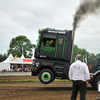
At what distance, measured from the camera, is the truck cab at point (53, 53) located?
938cm

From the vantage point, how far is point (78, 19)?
11.1m

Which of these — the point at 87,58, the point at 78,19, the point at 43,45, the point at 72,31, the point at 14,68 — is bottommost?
the point at 14,68

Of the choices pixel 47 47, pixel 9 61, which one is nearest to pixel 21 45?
pixel 9 61

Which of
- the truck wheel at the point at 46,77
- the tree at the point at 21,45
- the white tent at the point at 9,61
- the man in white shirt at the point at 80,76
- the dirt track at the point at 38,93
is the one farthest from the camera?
the tree at the point at 21,45

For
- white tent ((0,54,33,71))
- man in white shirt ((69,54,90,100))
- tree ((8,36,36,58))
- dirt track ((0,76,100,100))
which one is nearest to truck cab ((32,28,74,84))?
dirt track ((0,76,100,100))

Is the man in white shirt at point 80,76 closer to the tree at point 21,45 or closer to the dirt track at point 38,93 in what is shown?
the dirt track at point 38,93

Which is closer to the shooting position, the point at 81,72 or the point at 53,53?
the point at 81,72

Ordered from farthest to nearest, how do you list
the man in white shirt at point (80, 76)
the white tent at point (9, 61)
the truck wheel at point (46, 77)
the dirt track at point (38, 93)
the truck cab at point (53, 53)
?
1. the white tent at point (9, 61)
2. the truck wheel at point (46, 77)
3. the truck cab at point (53, 53)
4. the dirt track at point (38, 93)
5. the man in white shirt at point (80, 76)

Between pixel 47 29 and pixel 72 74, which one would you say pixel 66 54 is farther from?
pixel 72 74

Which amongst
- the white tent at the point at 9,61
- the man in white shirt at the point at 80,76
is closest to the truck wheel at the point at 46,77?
the man in white shirt at the point at 80,76

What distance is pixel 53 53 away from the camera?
9.42 metres

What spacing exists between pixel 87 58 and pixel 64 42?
1.53 m

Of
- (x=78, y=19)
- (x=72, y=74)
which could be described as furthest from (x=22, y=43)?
(x=72, y=74)

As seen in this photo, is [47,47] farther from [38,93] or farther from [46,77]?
[38,93]
